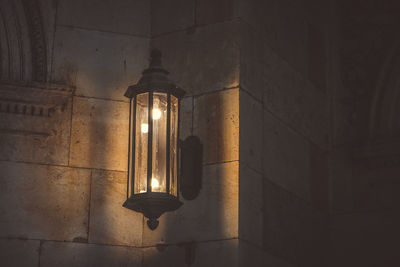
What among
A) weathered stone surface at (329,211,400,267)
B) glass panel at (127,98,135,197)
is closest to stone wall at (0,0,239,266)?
glass panel at (127,98,135,197)

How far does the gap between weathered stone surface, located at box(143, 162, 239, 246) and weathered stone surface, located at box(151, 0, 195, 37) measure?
1.16m

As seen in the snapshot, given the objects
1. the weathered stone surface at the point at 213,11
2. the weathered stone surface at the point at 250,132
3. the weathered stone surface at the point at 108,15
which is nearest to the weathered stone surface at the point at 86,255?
the weathered stone surface at the point at 250,132

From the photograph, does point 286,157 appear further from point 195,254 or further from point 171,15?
point 171,15

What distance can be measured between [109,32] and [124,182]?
1.14 m

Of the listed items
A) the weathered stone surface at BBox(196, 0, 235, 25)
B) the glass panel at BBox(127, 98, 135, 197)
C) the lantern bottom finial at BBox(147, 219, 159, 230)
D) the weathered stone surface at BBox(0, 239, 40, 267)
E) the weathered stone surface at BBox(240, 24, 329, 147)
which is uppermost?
the weathered stone surface at BBox(196, 0, 235, 25)

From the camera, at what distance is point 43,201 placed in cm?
527

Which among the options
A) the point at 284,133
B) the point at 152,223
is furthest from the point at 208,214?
the point at 284,133

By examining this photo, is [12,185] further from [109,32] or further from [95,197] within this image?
[109,32]

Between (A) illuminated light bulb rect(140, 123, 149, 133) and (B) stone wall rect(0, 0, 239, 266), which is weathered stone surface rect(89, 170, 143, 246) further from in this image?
(A) illuminated light bulb rect(140, 123, 149, 133)

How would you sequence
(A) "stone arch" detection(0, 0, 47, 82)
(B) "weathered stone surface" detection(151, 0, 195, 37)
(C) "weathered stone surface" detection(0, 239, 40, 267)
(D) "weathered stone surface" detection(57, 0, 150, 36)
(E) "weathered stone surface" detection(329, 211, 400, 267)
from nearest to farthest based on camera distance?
(C) "weathered stone surface" detection(0, 239, 40, 267) → (A) "stone arch" detection(0, 0, 47, 82) → (D) "weathered stone surface" detection(57, 0, 150, 36) → (B) "weathered stone surface" detection(151, 0, 195, 37) → (E) "weathered stone surface" detection(329, 211, 400, 267)

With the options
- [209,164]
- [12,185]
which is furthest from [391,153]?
[12,185]

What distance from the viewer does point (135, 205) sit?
5078 mm

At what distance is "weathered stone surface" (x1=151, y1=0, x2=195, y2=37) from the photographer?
5832mm

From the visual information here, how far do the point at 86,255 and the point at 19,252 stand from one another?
17.5 inches
